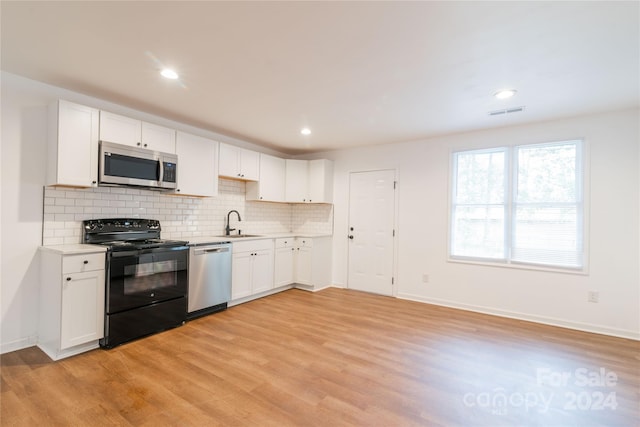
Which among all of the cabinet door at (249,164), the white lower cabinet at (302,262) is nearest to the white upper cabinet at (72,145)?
the cabinet door at (249,164)

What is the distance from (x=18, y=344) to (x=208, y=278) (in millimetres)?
1715

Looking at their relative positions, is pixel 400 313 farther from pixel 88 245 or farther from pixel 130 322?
pixel 88 245

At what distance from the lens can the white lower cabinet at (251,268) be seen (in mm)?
4113

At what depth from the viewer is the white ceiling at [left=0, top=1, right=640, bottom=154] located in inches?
71.4

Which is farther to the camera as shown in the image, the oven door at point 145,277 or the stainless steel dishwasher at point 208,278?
the stainless steel dishwasher at point 208,278

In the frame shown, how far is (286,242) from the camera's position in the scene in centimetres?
499

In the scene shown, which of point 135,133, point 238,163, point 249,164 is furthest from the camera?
point 249,164

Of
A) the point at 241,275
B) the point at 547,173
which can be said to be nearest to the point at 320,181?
the point at 241,275

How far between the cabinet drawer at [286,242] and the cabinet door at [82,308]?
2464 millimetres

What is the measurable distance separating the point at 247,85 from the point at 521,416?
332 centimetres

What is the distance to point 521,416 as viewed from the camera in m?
1.94

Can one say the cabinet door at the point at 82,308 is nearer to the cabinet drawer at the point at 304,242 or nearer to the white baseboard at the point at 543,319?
the cabinet drawer at the point at 304,242

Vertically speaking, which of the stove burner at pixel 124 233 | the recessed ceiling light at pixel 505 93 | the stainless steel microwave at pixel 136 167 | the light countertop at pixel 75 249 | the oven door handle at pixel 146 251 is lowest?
the oven door handle at pixel 146 251

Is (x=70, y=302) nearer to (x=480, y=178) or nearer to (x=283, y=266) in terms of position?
(x=283, y=266)
